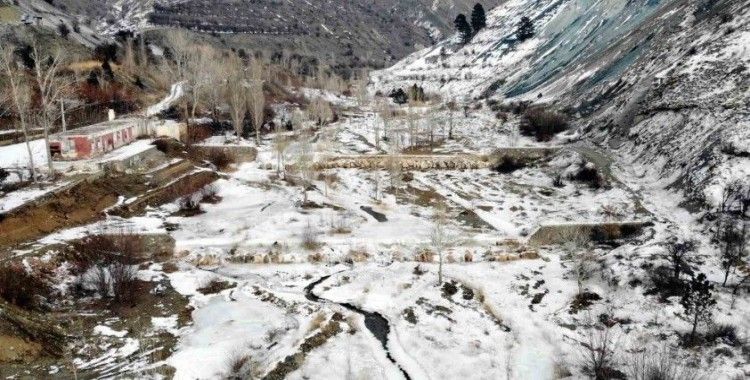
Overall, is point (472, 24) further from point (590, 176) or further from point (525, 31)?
point (590, 176)

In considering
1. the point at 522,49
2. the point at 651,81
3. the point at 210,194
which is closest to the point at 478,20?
the point at 522,49

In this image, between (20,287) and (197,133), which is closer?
(20,287)

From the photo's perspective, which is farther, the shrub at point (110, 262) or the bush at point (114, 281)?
the shrub at point (110, 262)

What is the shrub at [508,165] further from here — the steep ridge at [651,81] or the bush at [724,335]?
the bush at [724,335]

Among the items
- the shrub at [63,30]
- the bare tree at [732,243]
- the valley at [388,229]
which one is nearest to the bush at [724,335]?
the valley at [388,229]

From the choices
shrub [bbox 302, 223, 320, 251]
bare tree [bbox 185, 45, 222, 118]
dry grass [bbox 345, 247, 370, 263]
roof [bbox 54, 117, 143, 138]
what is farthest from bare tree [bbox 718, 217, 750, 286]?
bare tree [bbox 185, 45, 222, 118]

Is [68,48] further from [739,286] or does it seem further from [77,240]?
[739,286]

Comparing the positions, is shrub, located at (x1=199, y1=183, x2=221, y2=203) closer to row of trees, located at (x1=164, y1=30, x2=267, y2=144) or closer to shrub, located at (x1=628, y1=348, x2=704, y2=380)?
row of trees, located at (x1=164, y1=30, x2=267, y2=144)
